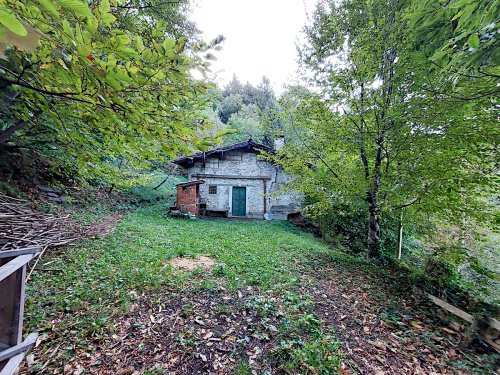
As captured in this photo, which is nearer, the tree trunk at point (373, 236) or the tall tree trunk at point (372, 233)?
the tall tree trunk at point (372, 233)

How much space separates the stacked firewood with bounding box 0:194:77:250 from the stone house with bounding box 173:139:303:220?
25.7 ft

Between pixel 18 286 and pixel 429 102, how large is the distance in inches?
218

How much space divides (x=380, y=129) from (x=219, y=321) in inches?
188

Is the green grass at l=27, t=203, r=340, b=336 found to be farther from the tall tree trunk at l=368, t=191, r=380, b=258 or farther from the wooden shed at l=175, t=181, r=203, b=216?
the wooden shed at l=175, t=181, r=203, b=216

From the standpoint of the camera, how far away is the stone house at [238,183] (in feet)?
41.7

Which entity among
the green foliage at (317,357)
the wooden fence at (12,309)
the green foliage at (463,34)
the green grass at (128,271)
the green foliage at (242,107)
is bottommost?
the green foliage at (317,357)

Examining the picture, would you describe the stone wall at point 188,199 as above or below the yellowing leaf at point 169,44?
below

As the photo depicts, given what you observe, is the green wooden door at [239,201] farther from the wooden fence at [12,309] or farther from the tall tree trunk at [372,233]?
the wooden fence at [12,309]

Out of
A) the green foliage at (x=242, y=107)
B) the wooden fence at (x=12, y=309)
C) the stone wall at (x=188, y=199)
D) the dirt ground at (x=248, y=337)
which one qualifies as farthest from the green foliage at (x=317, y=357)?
the green foliage at (x=242, y=107)

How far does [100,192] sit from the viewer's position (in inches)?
430

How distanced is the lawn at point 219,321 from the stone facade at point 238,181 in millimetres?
7855

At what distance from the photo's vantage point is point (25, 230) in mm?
3861

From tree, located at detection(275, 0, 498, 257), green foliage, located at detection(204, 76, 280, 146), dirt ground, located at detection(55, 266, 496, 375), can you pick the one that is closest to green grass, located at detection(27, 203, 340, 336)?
dirt ground, located at detection(55, 266, 496, 375)

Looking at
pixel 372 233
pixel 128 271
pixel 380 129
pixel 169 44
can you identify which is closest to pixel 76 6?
pixel 169 44
